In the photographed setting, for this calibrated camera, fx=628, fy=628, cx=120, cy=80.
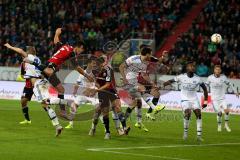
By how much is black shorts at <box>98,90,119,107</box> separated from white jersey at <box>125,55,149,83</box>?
10.4 ft

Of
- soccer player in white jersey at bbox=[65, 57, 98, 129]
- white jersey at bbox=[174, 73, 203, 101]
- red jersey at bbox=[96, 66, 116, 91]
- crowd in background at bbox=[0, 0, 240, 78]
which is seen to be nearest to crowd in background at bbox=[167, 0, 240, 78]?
crowd in background at bbox=[0, 0, 240, 78]

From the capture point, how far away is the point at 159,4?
41.2 m

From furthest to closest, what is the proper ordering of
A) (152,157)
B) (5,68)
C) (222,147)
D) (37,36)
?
(37,36)
(5,68)
(222,147)
(152,157)

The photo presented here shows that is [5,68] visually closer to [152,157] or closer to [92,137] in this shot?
[92,137]

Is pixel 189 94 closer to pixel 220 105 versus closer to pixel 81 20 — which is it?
pixel 220 105

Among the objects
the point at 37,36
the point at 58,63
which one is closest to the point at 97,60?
the point at 58,63

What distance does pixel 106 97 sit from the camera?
18375 millimetres

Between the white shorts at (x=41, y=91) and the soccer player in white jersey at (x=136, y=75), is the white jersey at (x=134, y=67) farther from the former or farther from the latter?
the white shorts at (x=41, y=91)

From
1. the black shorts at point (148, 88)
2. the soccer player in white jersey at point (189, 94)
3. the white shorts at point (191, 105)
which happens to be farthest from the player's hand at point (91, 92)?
the white shorts at point (191, 105)

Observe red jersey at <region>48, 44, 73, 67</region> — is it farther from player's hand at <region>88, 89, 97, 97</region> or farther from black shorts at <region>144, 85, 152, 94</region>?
black shorts at <region>144, 85, 152, 94</region>

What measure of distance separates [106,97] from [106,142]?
1639 mm

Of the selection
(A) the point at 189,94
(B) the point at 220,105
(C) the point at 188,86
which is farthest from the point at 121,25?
(A) the point at 189,94

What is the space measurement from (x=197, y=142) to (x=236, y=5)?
843 inches

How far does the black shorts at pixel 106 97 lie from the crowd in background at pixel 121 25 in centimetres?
1596
